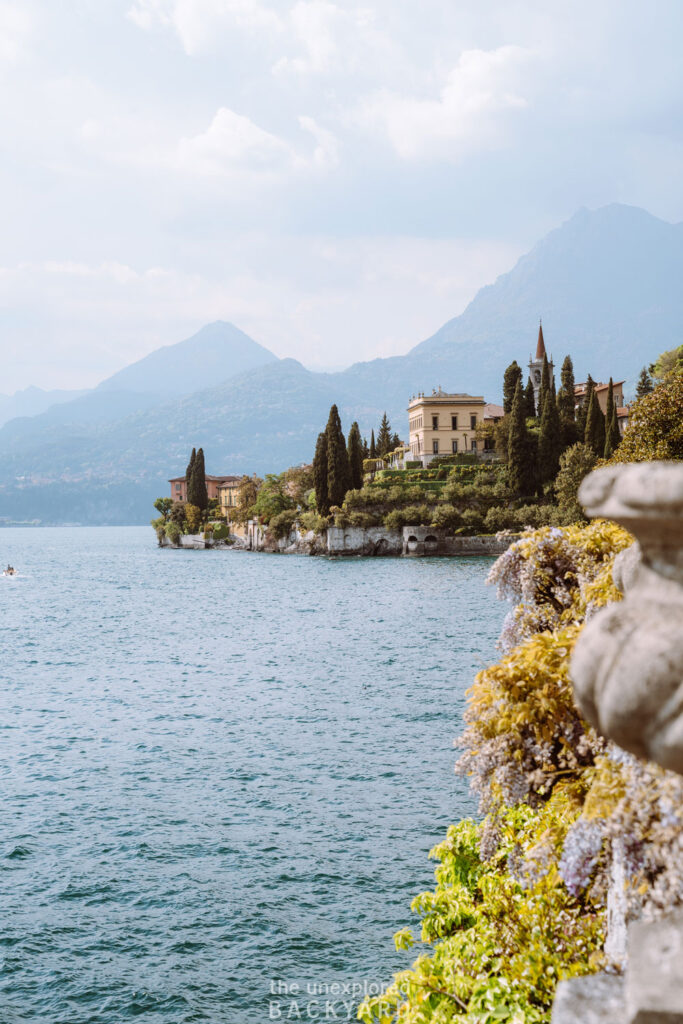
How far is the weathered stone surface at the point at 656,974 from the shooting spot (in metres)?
3.07

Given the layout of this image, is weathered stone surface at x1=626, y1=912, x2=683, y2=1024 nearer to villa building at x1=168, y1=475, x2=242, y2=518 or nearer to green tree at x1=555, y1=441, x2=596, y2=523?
green tree at x1=555, y1=441, x2=596, y2=523

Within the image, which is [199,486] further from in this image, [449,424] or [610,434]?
[610,434]

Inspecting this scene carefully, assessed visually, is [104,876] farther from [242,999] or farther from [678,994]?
[678,994]

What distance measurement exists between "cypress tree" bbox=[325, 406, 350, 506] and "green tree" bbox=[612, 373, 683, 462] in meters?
68.7

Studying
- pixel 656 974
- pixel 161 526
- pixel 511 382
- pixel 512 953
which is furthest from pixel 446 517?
pixel 656 974

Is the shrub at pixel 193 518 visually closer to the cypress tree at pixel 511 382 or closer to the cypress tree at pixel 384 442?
the cypress tree at pixel 384 442

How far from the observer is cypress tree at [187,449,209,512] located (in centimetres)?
14250

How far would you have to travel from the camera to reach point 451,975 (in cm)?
948

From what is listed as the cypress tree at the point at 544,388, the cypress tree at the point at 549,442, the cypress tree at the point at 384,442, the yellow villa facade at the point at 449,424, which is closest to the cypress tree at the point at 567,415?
the cypress tree at the point at 549,442

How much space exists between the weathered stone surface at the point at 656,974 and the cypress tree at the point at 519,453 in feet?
307

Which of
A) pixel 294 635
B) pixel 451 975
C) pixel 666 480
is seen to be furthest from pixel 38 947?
pixel 294 635

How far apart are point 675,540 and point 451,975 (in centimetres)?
833

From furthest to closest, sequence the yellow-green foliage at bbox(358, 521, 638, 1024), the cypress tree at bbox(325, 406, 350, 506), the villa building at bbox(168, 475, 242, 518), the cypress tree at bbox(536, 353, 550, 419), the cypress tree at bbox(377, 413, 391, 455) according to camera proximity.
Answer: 1. the villa building at bbox(168, 475, 242, 518)
2. the cypress tree at bbox(377, 413, 391, 455)
3. the cypress tree at bbox(325, 406, 350, 506)
4. the cypress tree at bbox(536, 353, 550, 419)
5. the yellow-green foliage at bbox(358, 521, 638, 1024)

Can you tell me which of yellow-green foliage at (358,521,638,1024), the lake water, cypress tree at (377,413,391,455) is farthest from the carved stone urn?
cypress tree at (377,413,391,455)
